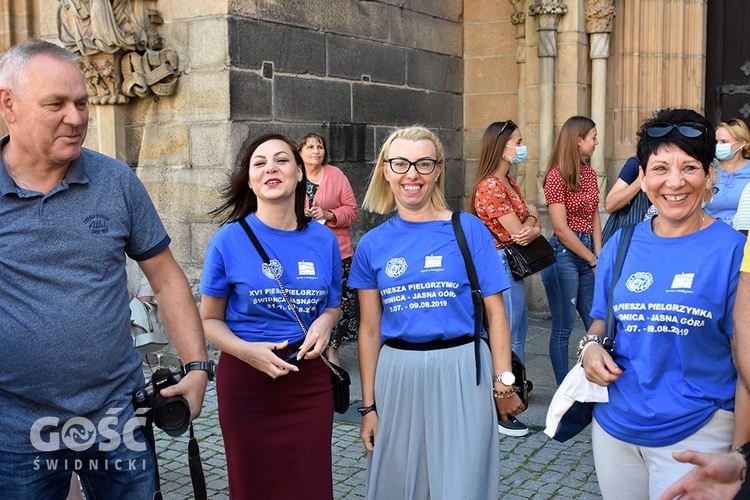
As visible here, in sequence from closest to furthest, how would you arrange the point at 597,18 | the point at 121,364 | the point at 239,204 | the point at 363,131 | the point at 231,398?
the point at 121,364, the point at 231,398, the point at 239,204, the point at 363,131, the point at 597,18

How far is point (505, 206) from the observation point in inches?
208

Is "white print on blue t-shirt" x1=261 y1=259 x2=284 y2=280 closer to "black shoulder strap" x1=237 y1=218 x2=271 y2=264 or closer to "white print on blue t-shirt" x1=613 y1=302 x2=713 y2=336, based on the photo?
"black shoulder strap" x1=237 y1=218 x2=271 y2=264

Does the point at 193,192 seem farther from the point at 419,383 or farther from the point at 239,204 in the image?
the point at 419,383

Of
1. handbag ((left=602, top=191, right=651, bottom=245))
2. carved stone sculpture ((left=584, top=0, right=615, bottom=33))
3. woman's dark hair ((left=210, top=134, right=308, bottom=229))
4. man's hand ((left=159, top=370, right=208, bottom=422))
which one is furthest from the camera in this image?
carved stone sculpture ((left=584, top=0, right=615, bottom=33))

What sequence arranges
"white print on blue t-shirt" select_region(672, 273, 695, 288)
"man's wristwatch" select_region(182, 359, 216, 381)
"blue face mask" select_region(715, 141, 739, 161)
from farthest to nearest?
"blue face mask" select_region(715, 141, 739, 161) < "man's wristwatch" select_region(182, 359, 216, 381) < "white print on blue t-shirt" select_region(672, 273, 695, 288)

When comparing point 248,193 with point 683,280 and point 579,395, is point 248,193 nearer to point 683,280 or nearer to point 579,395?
point 579,395

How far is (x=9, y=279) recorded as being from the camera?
7.77 feet

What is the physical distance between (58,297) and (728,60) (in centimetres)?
811

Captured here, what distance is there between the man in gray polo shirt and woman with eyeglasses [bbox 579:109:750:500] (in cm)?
135

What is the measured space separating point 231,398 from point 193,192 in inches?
147

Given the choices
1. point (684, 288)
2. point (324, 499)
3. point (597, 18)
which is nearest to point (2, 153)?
point (324, 499)

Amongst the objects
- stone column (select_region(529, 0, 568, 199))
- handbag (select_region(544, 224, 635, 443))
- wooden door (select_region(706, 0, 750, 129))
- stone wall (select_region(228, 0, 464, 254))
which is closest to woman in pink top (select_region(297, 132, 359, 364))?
stone wall (select_region(228, 0, 464, 254))

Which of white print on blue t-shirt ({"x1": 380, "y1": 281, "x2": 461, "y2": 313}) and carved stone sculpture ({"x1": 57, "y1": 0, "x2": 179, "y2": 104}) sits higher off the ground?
carved stone sculpture ({"x1": 57, "y1": 0, "x2": 179, "y2": 104})

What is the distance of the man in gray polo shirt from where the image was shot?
2373mm
